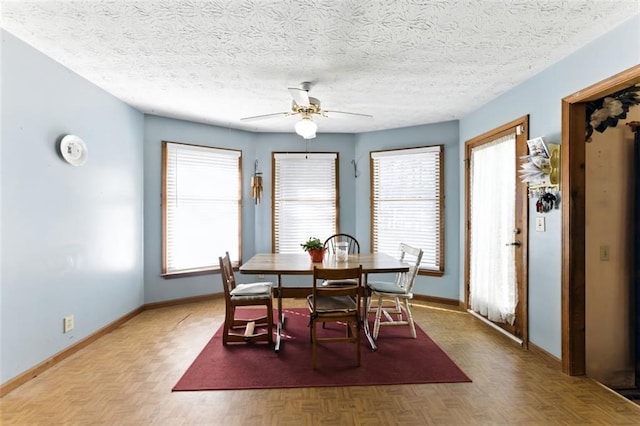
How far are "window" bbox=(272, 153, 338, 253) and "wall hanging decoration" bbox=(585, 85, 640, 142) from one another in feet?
10.7

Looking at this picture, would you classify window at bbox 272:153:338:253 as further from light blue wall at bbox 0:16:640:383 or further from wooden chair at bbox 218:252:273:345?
wooden chair at bbox 218:252:273:345

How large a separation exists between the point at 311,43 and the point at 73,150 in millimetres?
2357

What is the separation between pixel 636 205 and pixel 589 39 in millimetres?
1428

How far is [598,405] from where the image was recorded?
2234mm

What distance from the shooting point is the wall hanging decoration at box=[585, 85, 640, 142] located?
105 inches

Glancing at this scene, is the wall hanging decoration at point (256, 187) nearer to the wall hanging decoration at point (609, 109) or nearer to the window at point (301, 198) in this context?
the window at point (301, 198)

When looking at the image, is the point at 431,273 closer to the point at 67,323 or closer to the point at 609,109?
the point at 609,109

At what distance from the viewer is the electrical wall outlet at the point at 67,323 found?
116 inches

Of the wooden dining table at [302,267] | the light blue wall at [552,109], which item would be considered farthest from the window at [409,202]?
the light blue wall at [552,109]

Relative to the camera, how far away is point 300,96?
2.85 meters

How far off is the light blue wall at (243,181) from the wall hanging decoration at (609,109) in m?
3.13

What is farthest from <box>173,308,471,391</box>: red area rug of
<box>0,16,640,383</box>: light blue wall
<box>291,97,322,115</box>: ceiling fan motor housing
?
<box>291,97,322,115</box>: ceiling fan motor housing

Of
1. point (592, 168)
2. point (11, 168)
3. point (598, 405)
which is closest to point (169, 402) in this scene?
point (11, 168)

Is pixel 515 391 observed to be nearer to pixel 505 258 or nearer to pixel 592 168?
pixel 505 258
